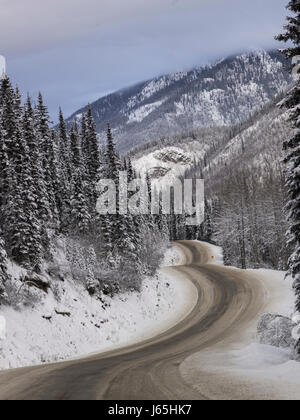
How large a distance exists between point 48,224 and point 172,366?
78.5 ft

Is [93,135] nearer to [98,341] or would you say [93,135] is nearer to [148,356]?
[98,341]

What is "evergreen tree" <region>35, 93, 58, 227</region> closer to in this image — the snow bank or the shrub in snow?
the shrub in snow

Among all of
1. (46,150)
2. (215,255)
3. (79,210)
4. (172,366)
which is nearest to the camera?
(172,366)

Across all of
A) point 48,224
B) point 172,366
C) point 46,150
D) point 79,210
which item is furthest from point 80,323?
point 46,150

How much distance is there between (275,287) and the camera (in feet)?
91.2

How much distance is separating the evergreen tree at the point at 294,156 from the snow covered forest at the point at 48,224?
12059 mm

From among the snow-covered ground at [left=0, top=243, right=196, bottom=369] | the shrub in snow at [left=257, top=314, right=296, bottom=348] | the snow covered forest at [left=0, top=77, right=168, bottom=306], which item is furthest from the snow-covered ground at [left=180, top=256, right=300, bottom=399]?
the snow covered forest at [left=0, top=77, right=168, bottom=306]

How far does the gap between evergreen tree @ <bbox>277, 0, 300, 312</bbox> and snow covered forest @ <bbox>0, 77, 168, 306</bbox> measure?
39.6ft

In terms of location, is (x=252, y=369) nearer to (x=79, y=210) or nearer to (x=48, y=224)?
(x=48, y=224)

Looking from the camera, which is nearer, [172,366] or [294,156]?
[172,366]

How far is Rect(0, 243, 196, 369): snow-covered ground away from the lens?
1562 centimetres

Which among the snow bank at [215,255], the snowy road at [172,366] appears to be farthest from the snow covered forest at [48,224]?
the snow bank at [215,255]

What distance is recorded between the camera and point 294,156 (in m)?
11.9

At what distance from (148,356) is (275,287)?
16573 millimetres
